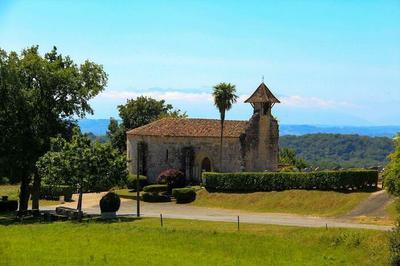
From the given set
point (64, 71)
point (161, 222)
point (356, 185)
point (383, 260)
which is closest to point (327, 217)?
point (356, 185)

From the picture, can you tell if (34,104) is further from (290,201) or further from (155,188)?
(290,201)

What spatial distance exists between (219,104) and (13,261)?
40.0m

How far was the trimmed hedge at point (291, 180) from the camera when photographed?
5400 cm

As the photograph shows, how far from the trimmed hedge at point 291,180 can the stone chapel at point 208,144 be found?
5930 mm

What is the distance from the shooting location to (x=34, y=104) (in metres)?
52.7

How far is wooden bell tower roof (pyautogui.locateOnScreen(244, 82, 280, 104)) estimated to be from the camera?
217 feet

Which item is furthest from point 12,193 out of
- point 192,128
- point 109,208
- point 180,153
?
point 109,208

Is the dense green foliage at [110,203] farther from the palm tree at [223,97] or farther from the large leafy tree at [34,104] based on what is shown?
the palm tree at [223,97]

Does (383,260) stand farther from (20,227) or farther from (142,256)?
(20,227)

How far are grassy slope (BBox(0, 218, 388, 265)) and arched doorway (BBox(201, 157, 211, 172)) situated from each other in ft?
93.7

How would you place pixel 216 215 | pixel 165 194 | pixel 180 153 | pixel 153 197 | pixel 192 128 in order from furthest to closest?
pixel 192 128 → pixel 180 153 → pixel 165 194 → pixel 153 197 → pixel 216 215

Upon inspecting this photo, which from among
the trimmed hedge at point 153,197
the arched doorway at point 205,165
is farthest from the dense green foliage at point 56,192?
the arched doorway at point 205,165

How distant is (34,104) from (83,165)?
962 centimetres

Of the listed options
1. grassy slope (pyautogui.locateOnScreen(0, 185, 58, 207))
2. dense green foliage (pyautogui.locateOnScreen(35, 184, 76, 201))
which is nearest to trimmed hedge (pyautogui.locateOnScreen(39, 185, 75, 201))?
dense green foliage (pyautogui.locateOnScreen(35, 184, 76, 201))
